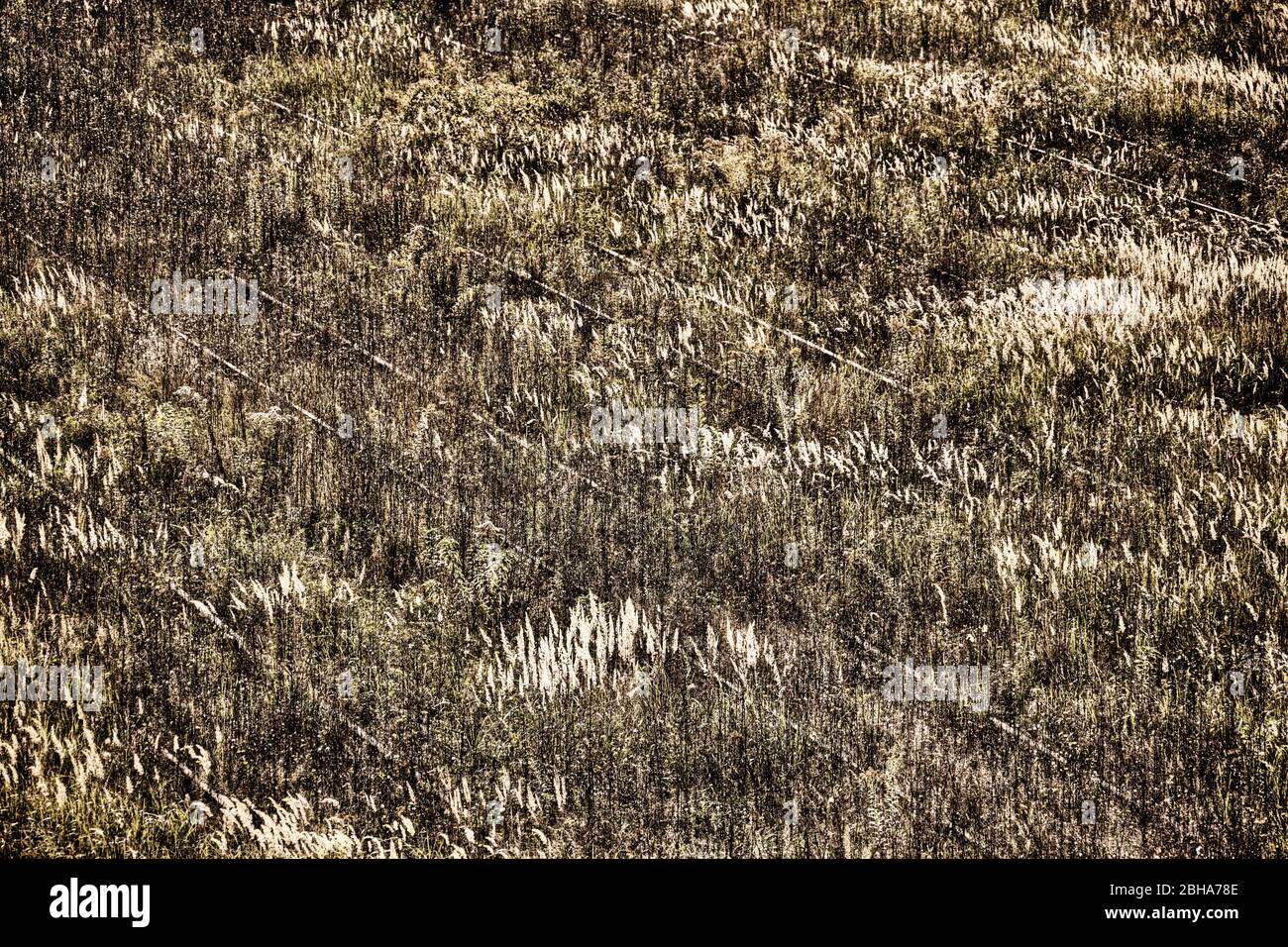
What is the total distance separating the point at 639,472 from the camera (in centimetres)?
521

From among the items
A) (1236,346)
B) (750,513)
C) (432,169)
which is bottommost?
(750,513)

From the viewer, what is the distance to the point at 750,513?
5.02 metres

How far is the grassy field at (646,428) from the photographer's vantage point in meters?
4.02

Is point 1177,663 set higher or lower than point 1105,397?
lower

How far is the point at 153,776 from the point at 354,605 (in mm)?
1135

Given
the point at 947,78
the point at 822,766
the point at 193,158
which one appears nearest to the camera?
the point at 822,766

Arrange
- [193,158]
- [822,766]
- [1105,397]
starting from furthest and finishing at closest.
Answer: [193,158] < [1105,397] < [822,766]

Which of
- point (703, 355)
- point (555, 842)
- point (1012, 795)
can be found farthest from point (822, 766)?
point (703, 355)

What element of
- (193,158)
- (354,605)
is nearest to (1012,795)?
(354,605)

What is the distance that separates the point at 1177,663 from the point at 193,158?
727 centimetres

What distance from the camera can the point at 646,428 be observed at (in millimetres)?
5516

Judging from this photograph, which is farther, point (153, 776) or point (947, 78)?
point (947, 78)

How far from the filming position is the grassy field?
4.02 meters

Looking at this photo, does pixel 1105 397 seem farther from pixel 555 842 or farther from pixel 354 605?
pixel 354 605
